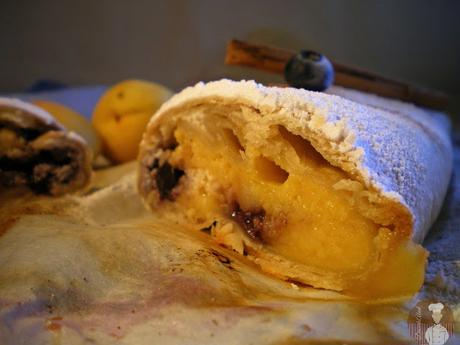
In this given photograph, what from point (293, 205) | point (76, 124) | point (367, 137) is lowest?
point (76, 124)

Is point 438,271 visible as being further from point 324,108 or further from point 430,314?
point 324,108

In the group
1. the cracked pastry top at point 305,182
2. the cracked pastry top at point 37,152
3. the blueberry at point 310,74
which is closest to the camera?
the cracked pastry top at point 305,182

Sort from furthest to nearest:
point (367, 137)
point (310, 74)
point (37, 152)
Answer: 1. point (37, 152)
2. point (310, 74)
3. point (367, 137)

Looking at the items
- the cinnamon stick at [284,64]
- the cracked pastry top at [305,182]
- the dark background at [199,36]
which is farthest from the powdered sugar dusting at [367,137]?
the dark background at [199,36]

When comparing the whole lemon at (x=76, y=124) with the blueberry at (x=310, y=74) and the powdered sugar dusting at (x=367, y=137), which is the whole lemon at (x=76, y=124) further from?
the blueberry at (x=310, y=74)

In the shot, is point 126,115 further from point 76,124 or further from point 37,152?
point 37,152

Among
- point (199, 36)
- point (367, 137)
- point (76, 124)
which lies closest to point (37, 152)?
point (76, 124)

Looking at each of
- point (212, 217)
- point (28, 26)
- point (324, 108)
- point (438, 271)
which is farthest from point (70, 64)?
point (438, 271)
